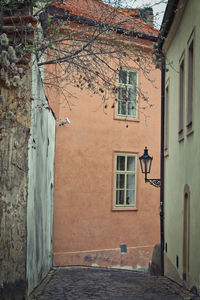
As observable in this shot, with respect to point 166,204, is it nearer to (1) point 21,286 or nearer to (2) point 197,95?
(2) point 197,95

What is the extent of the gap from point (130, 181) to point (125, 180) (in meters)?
0.22

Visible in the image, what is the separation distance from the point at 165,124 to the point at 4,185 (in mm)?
7589

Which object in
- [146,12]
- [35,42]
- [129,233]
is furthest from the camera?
[129,233]

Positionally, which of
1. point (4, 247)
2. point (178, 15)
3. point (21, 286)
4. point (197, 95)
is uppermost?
point (178, 15)

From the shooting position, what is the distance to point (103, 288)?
8258 mm

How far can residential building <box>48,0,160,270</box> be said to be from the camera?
575 inches

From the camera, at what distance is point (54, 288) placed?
26.2 feet

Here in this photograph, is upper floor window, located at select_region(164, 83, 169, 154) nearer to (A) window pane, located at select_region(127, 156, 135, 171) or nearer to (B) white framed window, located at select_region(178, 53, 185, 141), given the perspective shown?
(B) white framed window, located at select_region(178, 53, 185, 141)

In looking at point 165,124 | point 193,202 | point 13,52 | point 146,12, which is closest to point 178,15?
point 146,12

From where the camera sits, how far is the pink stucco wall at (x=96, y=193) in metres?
14.6

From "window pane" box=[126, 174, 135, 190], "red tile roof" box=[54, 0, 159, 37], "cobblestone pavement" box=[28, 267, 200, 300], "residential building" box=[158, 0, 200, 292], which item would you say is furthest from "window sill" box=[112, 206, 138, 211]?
"red tile roof" box=[54, 0, 159, 37]

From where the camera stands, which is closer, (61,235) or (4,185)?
(4,185)

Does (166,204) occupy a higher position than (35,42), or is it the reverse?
(35,42)

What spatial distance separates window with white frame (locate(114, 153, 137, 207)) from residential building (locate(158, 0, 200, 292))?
3.35 m
